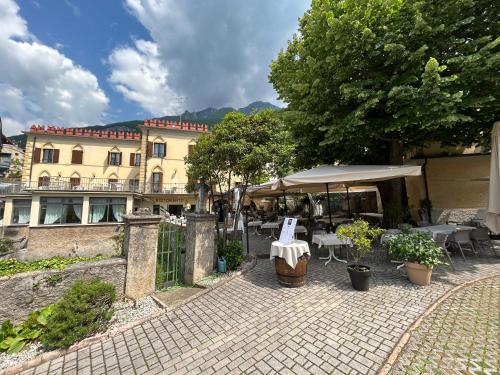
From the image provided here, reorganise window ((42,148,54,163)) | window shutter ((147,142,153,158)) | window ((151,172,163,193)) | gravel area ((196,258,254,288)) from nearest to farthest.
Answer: gravel area ((196,258,254,288)) < window ((42,148,54,163)) < window ((151,172,163,193)) < window shutter ((147,142,153,158))

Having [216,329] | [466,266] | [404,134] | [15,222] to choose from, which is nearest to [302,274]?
[216,329]

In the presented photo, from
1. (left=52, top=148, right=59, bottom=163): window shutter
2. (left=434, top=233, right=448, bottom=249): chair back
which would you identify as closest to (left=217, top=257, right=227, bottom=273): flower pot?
(left=434, top=233, right=448, bottom=249): chair back

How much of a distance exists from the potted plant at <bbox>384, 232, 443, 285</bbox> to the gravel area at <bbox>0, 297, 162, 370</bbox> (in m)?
4.87

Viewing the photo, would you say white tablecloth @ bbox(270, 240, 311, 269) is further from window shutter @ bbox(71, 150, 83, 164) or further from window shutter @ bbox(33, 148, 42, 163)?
window shutter @ bbox(33, 148, 42, 163)

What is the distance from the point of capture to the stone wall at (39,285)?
340cm

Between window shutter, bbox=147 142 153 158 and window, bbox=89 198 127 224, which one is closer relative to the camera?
window, bbox=89 198 127 224

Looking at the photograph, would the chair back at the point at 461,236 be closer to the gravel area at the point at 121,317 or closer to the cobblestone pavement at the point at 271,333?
the cobblestone pavement at the point at 271,333

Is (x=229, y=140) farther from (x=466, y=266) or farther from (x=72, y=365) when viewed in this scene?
(x=466, y=266)

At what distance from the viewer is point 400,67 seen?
572 cm

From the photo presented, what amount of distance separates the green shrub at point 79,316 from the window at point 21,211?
25846 millimetres

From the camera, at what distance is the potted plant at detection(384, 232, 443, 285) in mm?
4191

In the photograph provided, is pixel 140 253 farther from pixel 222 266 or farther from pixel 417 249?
pixel 417 249

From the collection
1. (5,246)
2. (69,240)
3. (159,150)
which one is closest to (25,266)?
(5,246)

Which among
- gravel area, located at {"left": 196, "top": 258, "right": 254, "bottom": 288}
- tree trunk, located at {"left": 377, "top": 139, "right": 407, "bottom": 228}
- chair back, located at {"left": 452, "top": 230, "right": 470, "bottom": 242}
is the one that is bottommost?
gravel area, located at {"left": 196, "top": 258, "right": 254, "bottom": 288}
